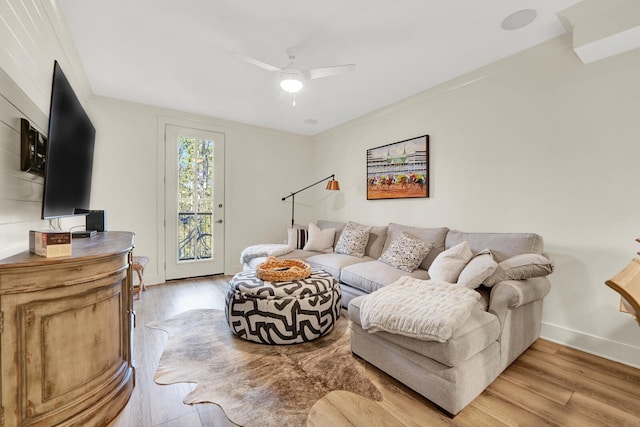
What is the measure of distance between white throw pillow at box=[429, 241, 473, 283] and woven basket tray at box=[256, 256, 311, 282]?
1.10m

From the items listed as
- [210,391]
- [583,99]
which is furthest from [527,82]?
[210,391]

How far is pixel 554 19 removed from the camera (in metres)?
2.06

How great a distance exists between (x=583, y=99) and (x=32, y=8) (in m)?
3.85

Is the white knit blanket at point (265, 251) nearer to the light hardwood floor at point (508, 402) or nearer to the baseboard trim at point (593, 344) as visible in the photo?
the light hardwood floor at point (508, 402)

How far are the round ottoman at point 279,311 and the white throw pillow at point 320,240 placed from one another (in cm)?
161

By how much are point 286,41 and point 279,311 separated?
2212 mm

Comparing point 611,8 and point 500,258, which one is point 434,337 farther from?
point 611,8

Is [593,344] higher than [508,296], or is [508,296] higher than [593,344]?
[508,296]

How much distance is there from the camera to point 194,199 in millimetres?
4145

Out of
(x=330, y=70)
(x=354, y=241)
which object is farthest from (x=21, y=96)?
(x=354, y=241)

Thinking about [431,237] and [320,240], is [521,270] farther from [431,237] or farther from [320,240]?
[320,240]

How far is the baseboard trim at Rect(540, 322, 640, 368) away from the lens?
196cm

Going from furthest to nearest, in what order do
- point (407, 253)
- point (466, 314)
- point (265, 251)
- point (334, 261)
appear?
point (265, 251) < point (334, 261) < point (407, 253) < point (466, 314)

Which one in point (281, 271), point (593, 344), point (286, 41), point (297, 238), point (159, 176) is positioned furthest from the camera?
point (297, 238)
